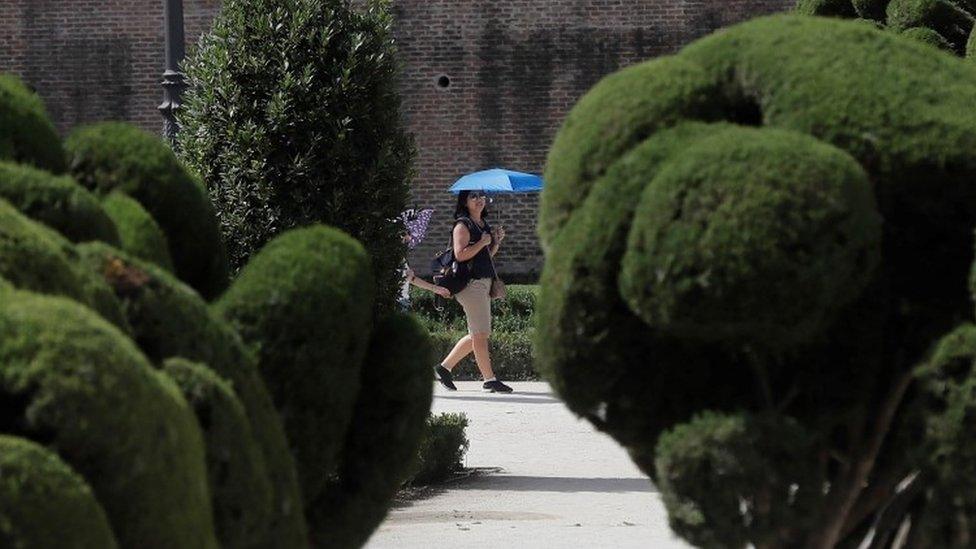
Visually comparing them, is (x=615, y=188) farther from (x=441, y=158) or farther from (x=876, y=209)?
(x=441, y=158)

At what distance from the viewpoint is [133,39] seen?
78.5ft

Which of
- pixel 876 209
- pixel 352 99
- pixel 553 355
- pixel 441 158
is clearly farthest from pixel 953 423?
pixel 441 158

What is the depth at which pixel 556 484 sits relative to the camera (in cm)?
905

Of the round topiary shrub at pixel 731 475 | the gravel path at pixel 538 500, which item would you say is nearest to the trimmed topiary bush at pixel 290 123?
the gravel path at pixel 538 500

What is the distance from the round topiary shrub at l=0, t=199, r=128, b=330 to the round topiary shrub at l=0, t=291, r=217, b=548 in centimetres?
18

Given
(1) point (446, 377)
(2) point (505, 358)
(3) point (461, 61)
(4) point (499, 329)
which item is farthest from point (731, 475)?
(3) point (461, 61)

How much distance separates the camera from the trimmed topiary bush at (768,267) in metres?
3.33

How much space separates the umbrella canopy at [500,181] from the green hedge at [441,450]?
11.7 meters

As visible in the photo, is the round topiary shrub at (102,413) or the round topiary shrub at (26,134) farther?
the round topiary shrub at (26,134)

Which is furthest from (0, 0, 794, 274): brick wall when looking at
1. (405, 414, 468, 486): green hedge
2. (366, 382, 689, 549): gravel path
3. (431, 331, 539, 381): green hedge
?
(405, 414, 468, 486): green hedge

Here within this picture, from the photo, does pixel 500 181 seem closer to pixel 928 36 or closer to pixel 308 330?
pixel 928 36

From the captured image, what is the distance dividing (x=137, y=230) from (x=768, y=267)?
1331 millimetres

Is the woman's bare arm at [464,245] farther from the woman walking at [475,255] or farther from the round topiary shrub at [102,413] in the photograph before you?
the round topiary shrub at [102,413]

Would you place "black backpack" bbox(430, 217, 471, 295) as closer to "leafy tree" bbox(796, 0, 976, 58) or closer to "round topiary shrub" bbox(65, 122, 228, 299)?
"leafy tree" bbox(796, 0, 976, 58)
